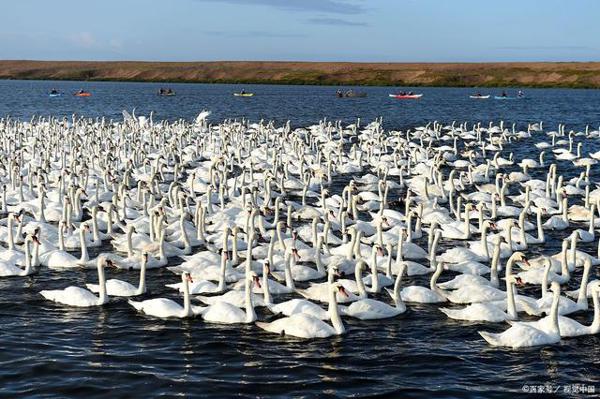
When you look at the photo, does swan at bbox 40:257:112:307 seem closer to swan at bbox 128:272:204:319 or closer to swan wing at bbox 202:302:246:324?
swan at bbox 128:272:204:319

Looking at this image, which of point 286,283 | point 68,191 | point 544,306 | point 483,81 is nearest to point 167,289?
point 286,283

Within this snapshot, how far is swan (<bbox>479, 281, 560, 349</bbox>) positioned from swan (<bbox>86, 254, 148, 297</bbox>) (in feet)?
24.6

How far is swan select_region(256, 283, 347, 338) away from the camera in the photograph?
16156 millimetres

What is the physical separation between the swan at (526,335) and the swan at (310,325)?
2.75 m

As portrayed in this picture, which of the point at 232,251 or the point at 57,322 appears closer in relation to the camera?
the point at 57,322

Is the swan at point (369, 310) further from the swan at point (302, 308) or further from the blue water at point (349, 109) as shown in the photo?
the blue water at point (349, 109)

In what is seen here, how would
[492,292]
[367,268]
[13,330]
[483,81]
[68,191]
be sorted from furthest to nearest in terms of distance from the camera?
[483,81], [68,191], [367,268], [492,292], [13,330]

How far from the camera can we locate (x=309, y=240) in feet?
81.1

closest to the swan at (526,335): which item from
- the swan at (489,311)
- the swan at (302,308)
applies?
the swan at (489,311)

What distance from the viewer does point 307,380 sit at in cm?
1433

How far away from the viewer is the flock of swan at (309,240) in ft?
57.4

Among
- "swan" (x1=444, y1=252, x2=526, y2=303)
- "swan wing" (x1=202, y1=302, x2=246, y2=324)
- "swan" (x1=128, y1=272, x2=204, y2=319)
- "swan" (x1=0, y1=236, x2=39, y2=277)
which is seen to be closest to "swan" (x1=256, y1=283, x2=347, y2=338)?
"swan wing" (x1=202, y1=302, x2=246, y2=324)

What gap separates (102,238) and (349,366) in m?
11.9

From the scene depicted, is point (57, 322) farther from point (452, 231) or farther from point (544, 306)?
point (452, 231)
